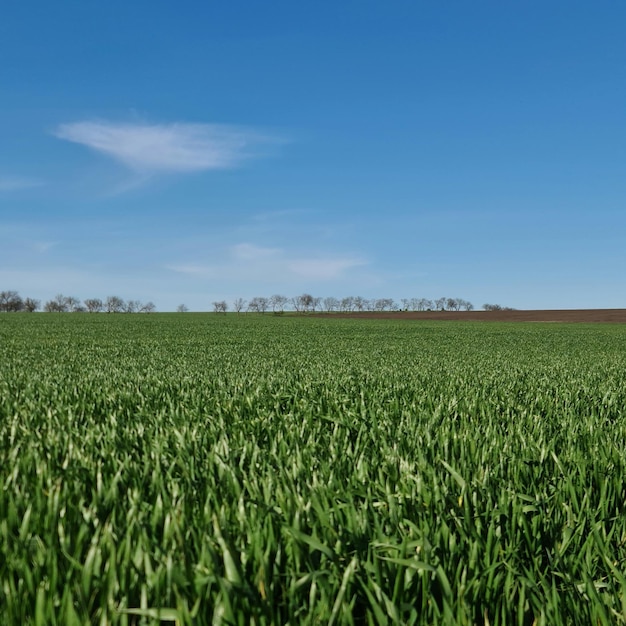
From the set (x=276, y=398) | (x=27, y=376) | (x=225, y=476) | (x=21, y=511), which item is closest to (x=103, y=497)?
(x=21, y=511)

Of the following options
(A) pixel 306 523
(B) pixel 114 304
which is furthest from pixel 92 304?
(A) pixel 306 523

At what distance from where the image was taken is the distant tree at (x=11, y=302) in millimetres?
163000

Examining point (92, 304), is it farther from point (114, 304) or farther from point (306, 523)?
point (306, 523)

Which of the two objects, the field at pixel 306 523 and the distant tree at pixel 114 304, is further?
the distant tree at pixel 114 304

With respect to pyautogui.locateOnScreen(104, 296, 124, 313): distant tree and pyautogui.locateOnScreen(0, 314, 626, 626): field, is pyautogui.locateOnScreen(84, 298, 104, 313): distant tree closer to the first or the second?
pyautogui.locateOnScreen(104, 296, 124, 313): distant tree

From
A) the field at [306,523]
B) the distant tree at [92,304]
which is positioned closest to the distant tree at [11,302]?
the distant tree at [92,304]

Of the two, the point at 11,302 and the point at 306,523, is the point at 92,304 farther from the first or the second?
the point at 306,523

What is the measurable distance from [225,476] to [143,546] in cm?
104

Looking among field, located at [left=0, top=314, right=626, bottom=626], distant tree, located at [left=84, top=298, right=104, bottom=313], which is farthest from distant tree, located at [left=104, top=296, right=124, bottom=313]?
field, located at [left=0, top=314, right=626, bottom=626]

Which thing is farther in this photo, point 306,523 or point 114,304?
point 114,304

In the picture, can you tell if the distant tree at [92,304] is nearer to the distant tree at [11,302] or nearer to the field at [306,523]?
the distant tree at [11,302]

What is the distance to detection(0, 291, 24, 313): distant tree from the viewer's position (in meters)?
163

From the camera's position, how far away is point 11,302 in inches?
6467

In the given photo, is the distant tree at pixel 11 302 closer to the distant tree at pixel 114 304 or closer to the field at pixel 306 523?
the distant tree at pixel 114 304
